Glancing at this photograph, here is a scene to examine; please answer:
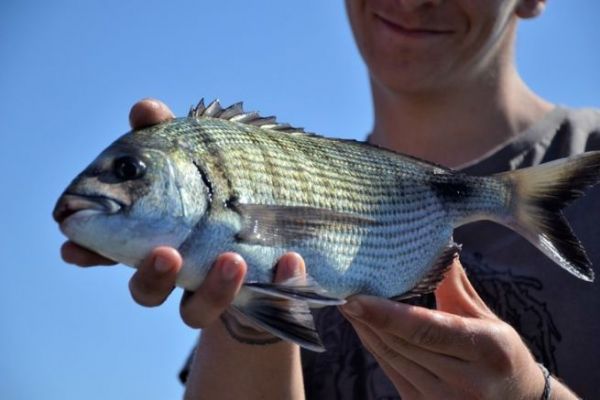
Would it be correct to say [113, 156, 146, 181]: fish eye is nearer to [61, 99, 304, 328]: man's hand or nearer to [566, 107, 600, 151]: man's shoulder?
[61, 99, 304, 328]: man's hand

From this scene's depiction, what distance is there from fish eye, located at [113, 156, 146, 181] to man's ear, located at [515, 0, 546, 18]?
265cm

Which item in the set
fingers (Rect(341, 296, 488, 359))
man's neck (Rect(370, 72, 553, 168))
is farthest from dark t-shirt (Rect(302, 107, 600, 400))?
fingers (Rect(341, 296, 488, 359))

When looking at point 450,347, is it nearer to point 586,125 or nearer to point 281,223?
point 281,223

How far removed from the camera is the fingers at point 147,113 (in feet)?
8.68

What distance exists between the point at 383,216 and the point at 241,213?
1.77 feet

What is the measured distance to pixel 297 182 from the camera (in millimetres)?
2570

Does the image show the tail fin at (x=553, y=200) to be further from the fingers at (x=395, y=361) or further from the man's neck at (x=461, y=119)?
the man's neck at (x=461, y=119)

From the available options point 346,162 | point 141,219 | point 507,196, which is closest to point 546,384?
Answer: point 507,196

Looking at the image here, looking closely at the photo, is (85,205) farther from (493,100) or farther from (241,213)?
(493,100)

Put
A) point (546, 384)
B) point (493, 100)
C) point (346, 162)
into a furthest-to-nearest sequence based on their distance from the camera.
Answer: point (493, 100) < point (546, 384) < point (346, 162)

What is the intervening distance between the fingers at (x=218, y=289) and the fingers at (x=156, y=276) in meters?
0.08

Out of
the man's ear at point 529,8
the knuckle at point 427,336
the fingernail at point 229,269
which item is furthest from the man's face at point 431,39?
the fingernail at point 229,269

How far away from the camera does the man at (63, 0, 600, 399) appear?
8.53ft

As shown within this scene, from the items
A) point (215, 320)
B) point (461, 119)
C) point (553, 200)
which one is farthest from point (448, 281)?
point (461, 119)
